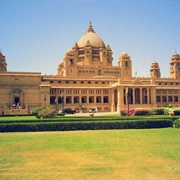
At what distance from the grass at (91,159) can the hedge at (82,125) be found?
25.4 ft

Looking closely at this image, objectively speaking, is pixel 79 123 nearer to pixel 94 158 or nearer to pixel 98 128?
pixel 98 128

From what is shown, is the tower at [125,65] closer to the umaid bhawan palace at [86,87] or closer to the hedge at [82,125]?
the umaid bhawan palace at [86,87]

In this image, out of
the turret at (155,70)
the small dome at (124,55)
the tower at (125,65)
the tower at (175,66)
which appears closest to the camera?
the tower at (125,65)

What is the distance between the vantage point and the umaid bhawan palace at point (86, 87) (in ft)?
192

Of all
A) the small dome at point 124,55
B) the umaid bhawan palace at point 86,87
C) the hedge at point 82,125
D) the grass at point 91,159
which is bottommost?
the grass at point 91,159

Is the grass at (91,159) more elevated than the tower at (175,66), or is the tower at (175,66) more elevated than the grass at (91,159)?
the tower at (175,66)

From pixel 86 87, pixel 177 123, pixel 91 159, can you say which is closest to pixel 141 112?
pixel 177 123

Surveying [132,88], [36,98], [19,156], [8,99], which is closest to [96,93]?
[132,88]

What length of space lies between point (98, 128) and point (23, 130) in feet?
27.7

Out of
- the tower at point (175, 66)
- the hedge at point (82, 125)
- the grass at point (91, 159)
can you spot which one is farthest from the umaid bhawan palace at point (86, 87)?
the grass at point (91, 159)

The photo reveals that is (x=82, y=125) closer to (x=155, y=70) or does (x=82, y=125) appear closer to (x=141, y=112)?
(x=141, y=112)

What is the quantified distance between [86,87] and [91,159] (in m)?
50.7

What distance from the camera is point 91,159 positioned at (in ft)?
45.0

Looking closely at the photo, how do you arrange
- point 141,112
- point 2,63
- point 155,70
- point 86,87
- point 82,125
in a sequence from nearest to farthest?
1. point 82,125
2. point 141,112
3. point 86,87
4. point 2,63
5. point 155,70
